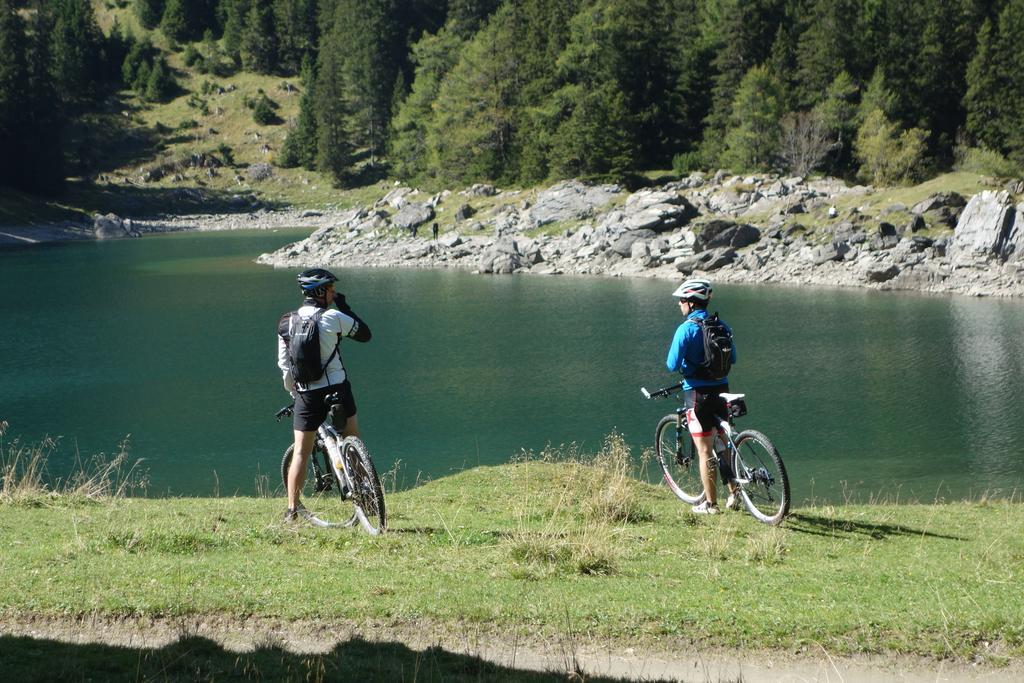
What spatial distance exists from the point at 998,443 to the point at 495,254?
41.8 metres

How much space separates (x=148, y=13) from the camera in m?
152

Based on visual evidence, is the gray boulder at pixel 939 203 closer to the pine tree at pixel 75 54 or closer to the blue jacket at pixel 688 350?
the blue jacket at pixel 688 350

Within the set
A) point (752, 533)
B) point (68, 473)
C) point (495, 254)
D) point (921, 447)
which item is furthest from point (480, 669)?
point (495, 254)

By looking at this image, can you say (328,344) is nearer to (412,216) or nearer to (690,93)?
(412,216)

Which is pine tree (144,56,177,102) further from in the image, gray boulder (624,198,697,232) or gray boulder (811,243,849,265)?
gray boulder (811,243,849,265)

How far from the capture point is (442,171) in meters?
83.0

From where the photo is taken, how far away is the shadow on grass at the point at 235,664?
517 centimetres

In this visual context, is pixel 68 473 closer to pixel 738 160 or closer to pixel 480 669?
pixel 480 669

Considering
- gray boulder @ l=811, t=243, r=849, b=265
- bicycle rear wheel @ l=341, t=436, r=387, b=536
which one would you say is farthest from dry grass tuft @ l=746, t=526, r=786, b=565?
gray boulder @ l=811, t=243, r=849, b=265

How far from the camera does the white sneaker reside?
1009 cm

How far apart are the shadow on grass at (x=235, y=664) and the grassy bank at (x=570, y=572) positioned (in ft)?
1.85

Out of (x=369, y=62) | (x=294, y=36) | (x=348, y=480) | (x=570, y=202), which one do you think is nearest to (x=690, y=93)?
(x=570, y=202)

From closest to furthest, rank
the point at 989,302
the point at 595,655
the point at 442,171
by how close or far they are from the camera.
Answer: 1. the point at 595,655
2. the point at 989,302
3. the point at 442,171

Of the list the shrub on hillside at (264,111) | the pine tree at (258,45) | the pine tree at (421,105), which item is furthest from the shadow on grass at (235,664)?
the pine tree at (258,45)
